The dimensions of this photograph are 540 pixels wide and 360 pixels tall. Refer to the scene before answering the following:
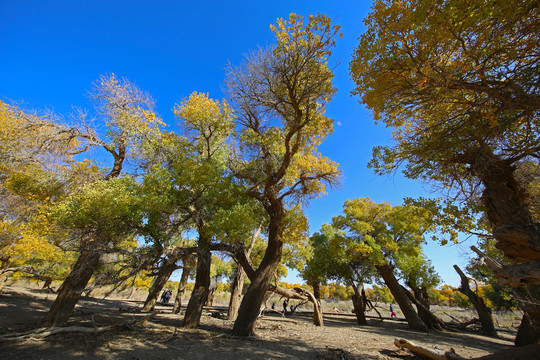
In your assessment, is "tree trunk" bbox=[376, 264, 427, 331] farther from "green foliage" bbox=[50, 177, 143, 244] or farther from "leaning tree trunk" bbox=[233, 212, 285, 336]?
"green foliage" bbox=[50, 177, 143, 244]

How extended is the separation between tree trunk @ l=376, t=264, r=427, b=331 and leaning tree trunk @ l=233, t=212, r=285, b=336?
8350 mm

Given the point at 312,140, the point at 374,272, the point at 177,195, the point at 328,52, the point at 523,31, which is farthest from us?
the point at 374,272

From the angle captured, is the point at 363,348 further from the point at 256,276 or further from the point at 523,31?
the point at 523,31

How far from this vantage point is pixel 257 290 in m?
7.42

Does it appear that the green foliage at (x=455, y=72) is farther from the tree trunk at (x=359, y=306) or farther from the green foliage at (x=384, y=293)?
the green foliage at (x=384, y=293)

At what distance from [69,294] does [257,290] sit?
629cm

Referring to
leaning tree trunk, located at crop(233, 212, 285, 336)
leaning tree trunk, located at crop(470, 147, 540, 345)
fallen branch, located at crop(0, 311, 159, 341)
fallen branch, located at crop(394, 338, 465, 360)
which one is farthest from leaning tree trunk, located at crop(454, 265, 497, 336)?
fallen branch, located at crop(0, 311, 159, 341)

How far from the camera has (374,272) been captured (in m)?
15.9

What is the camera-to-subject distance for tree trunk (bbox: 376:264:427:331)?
1209 centimetres

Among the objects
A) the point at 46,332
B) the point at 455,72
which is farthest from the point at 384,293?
the point at 46,332

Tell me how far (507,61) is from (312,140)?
555 centimetres

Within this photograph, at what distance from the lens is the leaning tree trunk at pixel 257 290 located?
733 centimetres

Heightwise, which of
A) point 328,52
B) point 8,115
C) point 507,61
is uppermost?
point 328,52

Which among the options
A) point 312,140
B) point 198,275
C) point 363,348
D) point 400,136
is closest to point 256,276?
point 198,275
